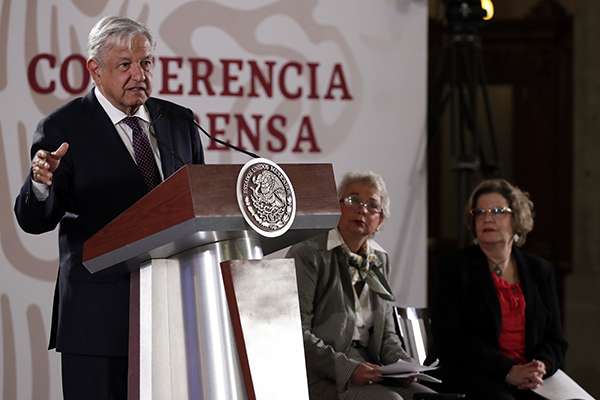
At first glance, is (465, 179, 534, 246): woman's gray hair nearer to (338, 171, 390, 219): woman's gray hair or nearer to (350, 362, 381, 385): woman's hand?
(338, 171, 390, 219): woman's gray hair

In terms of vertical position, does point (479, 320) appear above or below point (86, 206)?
below

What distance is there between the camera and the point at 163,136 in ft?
8.91

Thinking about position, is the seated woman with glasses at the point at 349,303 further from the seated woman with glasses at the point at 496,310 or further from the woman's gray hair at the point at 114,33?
the woman's gray hair at the point at 114,33

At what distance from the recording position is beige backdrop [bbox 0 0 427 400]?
480cm

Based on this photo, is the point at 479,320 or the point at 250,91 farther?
the point at 250,91

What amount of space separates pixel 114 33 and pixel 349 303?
1.88m

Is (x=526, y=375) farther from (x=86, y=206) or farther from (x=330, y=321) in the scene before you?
(x=86, y=206)

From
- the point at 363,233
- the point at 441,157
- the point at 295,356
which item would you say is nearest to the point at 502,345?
the point at 363,233

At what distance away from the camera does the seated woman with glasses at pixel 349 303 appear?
4.04m

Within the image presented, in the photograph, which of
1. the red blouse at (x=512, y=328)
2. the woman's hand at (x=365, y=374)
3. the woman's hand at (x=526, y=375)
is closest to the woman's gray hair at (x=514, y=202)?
the red blouse at (x=512, y=328)

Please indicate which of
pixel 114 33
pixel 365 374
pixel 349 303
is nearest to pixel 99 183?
pixel 114 33

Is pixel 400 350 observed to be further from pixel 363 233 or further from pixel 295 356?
pixel 295 356

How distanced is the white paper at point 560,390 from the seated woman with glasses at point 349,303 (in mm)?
533

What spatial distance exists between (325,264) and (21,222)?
68.5 inches
